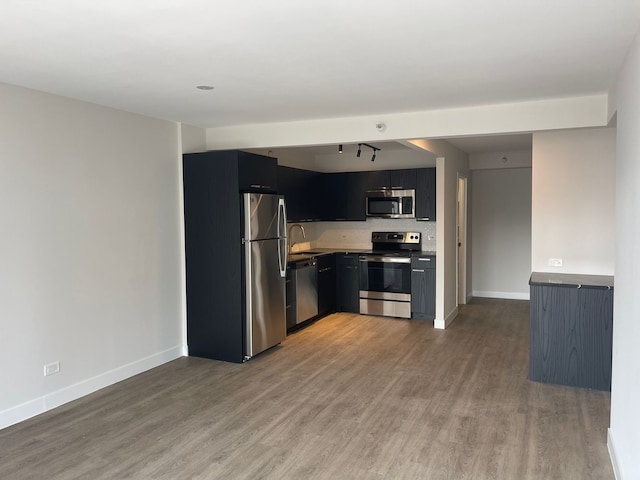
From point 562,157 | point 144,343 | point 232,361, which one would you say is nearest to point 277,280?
point 232,361

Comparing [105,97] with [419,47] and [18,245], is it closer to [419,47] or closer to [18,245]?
[18,245]

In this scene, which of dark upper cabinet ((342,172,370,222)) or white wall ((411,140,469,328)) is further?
dark upper cabinet ((342,172,370,222))

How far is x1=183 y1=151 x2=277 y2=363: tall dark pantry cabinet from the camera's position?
489 centimetres

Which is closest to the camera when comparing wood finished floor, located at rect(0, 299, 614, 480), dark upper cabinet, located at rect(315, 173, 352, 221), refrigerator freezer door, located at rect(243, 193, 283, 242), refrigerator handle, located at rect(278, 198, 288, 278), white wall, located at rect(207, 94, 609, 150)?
A: wood finished floor, located at rect(0, 299, 614, 480)

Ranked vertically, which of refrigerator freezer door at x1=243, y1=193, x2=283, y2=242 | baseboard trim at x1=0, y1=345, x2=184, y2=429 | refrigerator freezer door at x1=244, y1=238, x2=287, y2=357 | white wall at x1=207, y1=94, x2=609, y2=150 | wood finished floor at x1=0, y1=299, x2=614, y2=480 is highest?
white wall at x1=207, y1=94, x2=609, y2=150

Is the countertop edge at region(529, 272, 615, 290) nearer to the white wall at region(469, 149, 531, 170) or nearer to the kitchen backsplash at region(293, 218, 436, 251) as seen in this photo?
the kitchen backsplash at region(293, 218, 436, 251)

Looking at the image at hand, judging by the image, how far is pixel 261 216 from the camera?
505cm

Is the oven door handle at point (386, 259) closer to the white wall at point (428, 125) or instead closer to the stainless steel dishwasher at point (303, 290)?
the stainless steel dishwasher at point (303, 290)

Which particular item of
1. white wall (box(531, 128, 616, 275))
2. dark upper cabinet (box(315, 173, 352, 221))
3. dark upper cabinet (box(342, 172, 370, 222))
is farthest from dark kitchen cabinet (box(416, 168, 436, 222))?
Answer: white wall (box(531, 128, 616, 275))

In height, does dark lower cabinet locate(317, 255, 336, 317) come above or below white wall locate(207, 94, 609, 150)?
below

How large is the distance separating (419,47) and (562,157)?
2831mm

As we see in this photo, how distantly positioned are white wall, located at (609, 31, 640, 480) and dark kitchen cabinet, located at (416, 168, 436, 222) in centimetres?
395

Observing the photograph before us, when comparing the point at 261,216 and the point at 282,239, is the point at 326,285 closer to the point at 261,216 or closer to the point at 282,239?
the point at 282,239

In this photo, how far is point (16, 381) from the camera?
362 cm
